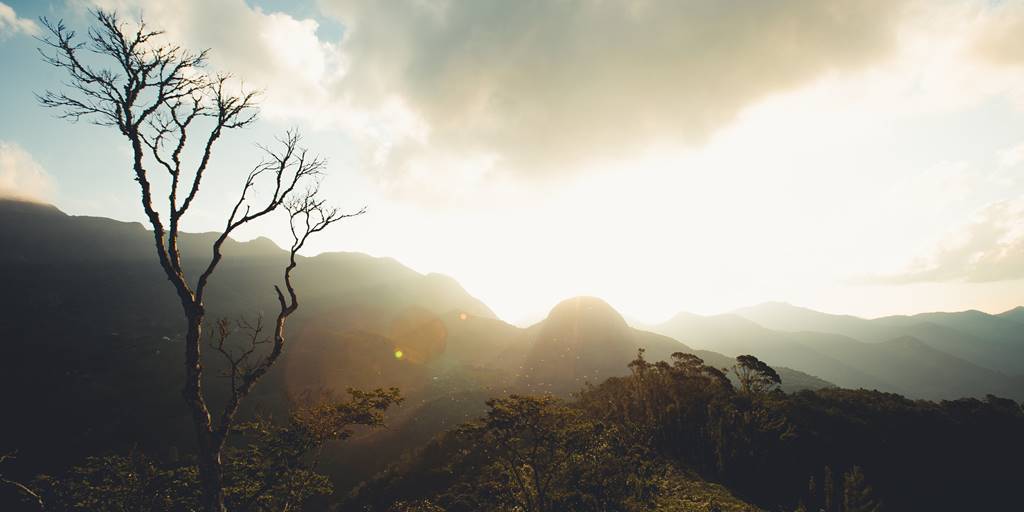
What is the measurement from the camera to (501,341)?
18262 cm

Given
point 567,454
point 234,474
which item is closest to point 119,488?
point 234,474

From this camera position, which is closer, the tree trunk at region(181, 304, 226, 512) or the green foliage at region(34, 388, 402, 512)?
the tree trunk at region(181, 304, 226, 512)

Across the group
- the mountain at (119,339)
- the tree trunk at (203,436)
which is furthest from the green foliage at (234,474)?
the mountain at (119,339)

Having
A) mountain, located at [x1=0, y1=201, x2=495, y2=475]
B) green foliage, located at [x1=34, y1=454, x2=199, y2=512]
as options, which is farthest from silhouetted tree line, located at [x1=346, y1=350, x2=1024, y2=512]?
mountain, located at [x1=0, y1=201, x2=495, y2=475]

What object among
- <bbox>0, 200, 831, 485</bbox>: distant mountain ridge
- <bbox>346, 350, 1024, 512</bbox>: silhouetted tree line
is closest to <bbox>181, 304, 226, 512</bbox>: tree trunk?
<bbox>346, 350, 1024, 512</bbox>: silhouetted tree line

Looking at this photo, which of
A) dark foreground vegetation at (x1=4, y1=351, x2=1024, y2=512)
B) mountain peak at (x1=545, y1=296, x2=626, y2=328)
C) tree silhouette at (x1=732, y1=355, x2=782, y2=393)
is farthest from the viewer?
mountain peak at (x1=545, y1=296, x2=626, y2=328)

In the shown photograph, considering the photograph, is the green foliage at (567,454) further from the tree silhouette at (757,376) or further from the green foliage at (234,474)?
the tree silhouette at (757,376)

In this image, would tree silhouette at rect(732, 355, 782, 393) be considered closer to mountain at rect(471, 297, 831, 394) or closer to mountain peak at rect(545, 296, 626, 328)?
mountain at rect(471, 297, 831, 394)

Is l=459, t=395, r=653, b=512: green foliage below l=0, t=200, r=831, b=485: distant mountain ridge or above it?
above

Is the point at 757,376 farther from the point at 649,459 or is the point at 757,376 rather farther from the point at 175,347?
the point at 175,347

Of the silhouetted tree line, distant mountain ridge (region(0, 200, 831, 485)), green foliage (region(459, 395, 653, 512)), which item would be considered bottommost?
distant mountain ridge (region(0, 200, 831, 485))

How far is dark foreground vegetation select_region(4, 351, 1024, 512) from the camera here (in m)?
13.4

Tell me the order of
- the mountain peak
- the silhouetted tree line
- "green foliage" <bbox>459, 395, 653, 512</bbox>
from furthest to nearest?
the mountain peak < the silhouetted tree line < "green foliage" <bbox>459, 395, 653, 512</bbox>

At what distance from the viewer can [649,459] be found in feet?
54.5
